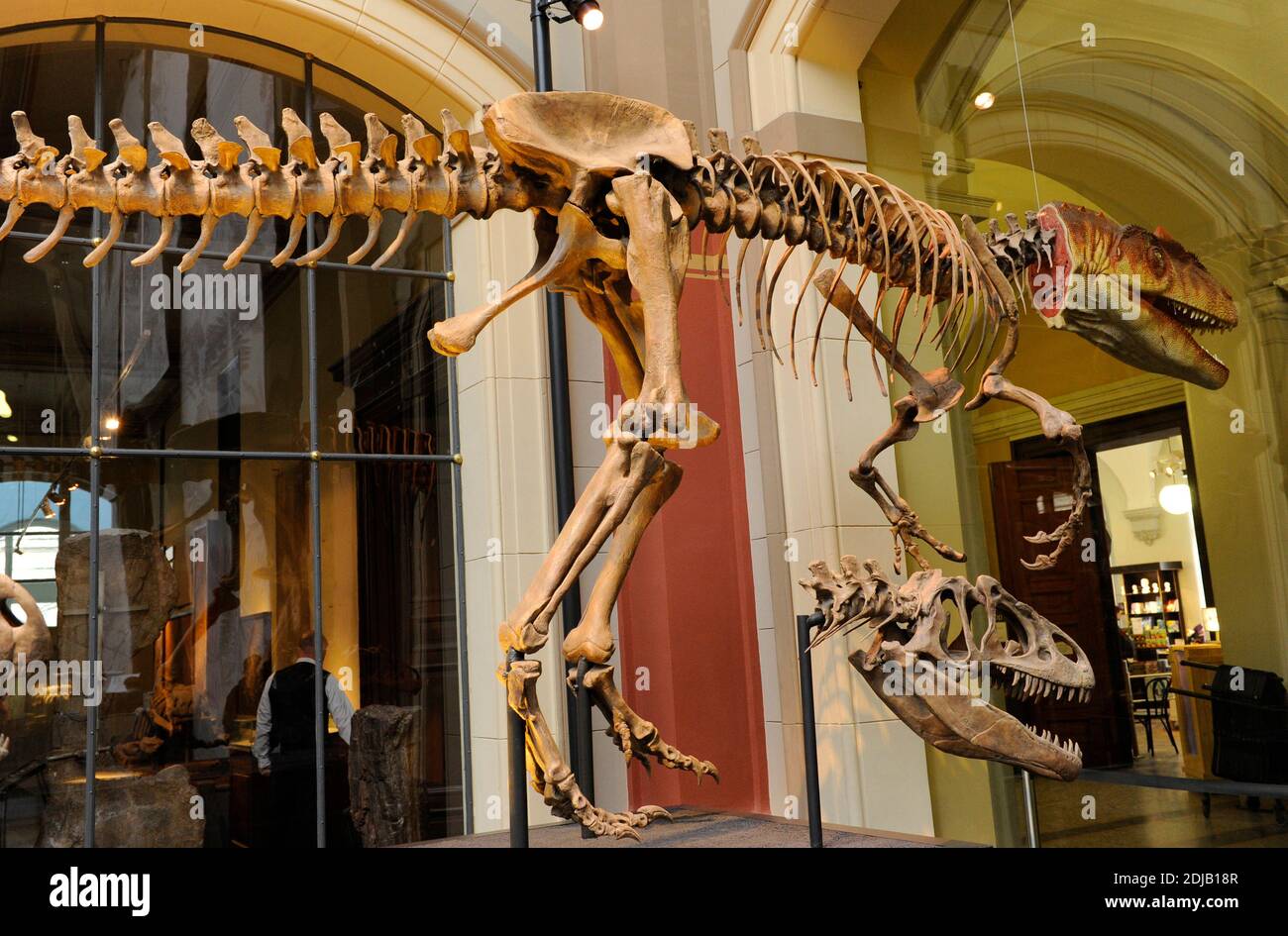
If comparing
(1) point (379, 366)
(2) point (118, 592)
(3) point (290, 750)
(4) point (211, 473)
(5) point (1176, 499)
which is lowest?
(3) point (290, 750)

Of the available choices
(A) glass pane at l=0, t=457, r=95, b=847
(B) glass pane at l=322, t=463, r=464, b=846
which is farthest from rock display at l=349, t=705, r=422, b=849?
(A) glass pane at l=0, t=457, r=95, b=847

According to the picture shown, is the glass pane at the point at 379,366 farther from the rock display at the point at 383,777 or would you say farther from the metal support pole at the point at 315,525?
the rock display at the point at 383,777

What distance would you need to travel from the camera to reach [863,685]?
6.54 m

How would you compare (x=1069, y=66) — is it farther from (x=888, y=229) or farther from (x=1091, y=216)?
(x=888, y=229)

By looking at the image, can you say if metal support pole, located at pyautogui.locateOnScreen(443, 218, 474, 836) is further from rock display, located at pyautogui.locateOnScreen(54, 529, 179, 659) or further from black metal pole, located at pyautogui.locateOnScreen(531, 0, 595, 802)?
rock display, located at pyautogui.locateOnScreen(54, 529, 179, 659)

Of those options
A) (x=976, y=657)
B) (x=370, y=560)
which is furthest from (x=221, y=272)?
(x=976, y=657)

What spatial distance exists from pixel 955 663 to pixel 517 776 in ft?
5.75

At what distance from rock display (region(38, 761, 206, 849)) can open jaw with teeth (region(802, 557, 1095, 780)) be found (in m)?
4.01

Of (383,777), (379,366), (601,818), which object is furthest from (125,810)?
(601,818)

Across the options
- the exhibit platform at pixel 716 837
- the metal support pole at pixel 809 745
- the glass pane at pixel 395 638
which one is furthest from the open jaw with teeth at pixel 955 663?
the glass pane at pixel 395 638

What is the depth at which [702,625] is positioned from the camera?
7180 mm

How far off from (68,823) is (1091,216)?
6189 mm

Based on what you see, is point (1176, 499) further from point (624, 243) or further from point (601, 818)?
point (601, 818)

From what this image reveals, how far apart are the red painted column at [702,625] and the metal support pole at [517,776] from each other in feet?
8.86
